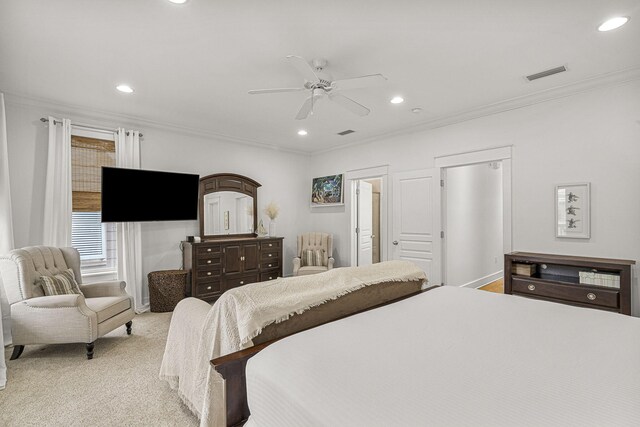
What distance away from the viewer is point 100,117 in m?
4.03

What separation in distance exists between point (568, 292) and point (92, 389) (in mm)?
4462

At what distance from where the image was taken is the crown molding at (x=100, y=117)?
3.54m

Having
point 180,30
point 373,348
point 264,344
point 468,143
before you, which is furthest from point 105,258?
point 468,143

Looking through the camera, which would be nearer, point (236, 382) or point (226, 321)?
point (236, 382)

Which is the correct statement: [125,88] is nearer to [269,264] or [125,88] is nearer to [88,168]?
[88,168]

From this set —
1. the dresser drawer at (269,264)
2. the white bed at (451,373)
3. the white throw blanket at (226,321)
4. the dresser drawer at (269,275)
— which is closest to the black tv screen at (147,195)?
the dresser drawer at (269,264)

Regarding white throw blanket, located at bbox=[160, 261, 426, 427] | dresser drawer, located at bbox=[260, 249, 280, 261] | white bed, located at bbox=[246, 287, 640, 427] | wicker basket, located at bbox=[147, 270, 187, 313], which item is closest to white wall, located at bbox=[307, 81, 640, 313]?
white bed, located at bbox=[246, 287, 640, 427]

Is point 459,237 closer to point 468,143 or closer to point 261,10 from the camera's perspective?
point 468,143

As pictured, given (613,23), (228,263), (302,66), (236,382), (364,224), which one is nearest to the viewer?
(236,382)

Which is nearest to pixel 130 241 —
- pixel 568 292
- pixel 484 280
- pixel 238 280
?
pixel 238 280

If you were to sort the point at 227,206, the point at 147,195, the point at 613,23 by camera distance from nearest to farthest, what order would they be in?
the point at 613,23
the point at 147,195
the point at 227,206

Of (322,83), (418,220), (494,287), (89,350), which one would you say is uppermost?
(322,83)

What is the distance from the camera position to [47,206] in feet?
11.8

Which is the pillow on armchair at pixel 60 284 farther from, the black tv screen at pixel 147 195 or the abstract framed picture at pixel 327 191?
the abstract framed picture at pixel 327 191
